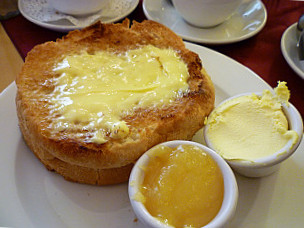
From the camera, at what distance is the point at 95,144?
1.36m

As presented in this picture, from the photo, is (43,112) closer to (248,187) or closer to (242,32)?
(248,187)

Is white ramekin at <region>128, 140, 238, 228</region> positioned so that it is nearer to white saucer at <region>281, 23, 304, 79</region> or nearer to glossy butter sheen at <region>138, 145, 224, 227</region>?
glossy butter sheen at <region>138, 145, 224, 227</region>

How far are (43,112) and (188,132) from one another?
2.50ft

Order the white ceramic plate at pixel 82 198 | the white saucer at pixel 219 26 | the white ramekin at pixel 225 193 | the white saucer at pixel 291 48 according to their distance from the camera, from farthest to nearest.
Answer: the white saucer at pixel 219 26, the white saucer at pixel 291 48, the white ceramic plate at pixel 82 198, the white ramekin at pixel 225 193

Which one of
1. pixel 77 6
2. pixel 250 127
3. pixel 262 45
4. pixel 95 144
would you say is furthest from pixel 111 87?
pixel 262 45

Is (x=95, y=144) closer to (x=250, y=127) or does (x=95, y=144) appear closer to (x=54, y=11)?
(x=250, y=127)

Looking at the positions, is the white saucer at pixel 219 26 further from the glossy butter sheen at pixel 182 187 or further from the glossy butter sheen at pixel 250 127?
the glossy butter sheen at pixel 182 187

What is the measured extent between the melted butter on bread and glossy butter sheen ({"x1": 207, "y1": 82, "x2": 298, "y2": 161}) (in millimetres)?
271

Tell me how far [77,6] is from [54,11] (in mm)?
270

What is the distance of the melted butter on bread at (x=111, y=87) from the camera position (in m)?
1.43

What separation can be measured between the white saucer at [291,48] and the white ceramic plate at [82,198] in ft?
2.77

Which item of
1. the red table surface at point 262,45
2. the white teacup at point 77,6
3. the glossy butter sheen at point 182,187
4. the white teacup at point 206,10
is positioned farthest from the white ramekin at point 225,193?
the white teacup at point 77,6

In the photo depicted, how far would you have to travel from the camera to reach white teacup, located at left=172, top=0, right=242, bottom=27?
2373 millimetres

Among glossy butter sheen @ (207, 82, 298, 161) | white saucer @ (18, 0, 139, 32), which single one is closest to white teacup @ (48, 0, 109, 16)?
white saucer @ (18, 0, 139, 32)
